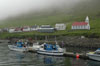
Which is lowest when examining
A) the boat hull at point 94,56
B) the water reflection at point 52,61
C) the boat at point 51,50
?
the water reflection at point 52,61

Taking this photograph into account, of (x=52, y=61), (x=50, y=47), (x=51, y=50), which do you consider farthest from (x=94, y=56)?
(x=50, y=47)

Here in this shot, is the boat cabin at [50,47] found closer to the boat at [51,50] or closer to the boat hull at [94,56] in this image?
the boat at [51,50]

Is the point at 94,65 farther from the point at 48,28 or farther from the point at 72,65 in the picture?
the point at 48,28

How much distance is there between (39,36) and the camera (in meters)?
142

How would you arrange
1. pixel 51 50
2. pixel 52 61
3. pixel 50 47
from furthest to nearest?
1. pixel 50 47
2. pixel 51 50
3. pixel 52 61

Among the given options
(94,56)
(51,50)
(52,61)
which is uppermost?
(51,50)

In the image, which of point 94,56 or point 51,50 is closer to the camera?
point 94,56

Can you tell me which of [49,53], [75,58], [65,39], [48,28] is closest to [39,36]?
[48,28]

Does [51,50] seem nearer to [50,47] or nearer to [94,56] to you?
[50,47]

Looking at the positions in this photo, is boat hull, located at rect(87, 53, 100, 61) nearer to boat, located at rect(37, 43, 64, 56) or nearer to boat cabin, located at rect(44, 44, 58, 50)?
boat, located at rect(37, 43, 64, 56)

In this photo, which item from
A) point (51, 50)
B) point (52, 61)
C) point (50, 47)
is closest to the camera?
point (52, 61)

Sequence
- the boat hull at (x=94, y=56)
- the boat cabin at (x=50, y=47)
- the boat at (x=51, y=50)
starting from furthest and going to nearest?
the boat cabin at (x=50, y=47), the boat at (x=51, y=50), the boat hull at (x=94, y=56)

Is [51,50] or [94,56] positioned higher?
[51,50]

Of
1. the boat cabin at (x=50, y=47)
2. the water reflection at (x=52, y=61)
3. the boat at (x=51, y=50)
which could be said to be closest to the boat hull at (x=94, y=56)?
the water reflection at (x=52, y=61)
